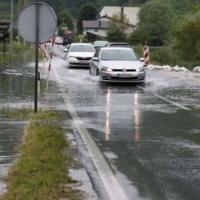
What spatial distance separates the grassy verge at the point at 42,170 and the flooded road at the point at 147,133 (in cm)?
68

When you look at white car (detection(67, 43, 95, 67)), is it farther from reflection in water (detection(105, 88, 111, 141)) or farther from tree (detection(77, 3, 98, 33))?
tree (detection(77, 3, 98, 33))

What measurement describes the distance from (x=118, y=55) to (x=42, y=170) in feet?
60.8

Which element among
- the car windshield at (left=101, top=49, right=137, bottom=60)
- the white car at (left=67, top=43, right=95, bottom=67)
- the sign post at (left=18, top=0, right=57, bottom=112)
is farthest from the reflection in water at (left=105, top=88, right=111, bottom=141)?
the white car at (left=67, top=43, right=95, bottom=67)

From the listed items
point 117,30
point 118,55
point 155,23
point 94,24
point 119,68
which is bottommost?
point 94,24

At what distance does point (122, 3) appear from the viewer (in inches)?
7023

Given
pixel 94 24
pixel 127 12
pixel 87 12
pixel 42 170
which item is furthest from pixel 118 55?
pixel 87 12

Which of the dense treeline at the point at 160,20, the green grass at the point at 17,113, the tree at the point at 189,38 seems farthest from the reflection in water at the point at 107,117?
the dense treeline at the point at 160,20

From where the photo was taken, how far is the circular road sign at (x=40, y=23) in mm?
14469

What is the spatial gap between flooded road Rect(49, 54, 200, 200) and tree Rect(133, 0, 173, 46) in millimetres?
80489

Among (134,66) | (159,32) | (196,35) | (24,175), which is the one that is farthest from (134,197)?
(159,32)

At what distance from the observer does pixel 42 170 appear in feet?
29.2

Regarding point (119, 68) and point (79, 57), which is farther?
point (79, 57)

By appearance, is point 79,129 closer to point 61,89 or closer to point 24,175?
point 24,175

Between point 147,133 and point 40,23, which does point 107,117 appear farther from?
point 40,23
